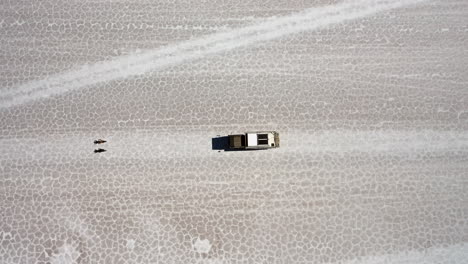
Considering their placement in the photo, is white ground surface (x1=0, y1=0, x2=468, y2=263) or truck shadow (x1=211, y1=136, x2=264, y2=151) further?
truck shadow (x1=211, y1=136, x2=264, y2=151)

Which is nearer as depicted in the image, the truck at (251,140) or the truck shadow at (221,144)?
the truck at (251,140)

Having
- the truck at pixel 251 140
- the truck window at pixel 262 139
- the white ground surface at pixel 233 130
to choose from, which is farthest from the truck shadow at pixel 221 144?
the truck window at pixel 262 139

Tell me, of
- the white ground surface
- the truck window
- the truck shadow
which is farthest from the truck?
→ the white ground surface

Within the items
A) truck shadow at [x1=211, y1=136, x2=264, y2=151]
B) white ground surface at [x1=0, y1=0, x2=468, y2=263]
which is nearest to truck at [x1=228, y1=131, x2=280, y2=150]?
truck shadow at [x1=211, y1=136, x2=264, y2=151]

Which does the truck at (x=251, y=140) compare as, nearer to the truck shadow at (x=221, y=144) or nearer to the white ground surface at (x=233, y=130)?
the truck shadow at (x=221, y=144)

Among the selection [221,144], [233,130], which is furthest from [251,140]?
[221,144]

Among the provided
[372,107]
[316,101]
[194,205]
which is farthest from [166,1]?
[372,107]

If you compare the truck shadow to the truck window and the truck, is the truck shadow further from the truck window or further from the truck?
the truck window

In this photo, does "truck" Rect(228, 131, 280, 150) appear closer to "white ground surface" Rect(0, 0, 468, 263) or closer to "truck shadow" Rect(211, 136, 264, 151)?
"truck shadow" Rect(211, 136, 264, 151)
